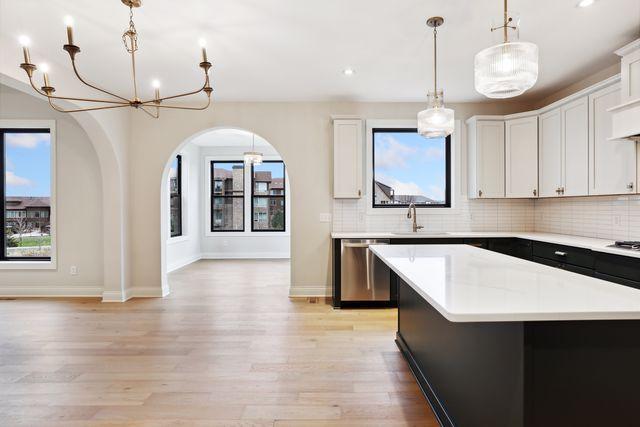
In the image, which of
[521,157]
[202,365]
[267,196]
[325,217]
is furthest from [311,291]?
[267,196]

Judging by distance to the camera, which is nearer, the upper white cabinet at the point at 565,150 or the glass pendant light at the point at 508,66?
the glass pendant light at the point at 508,66

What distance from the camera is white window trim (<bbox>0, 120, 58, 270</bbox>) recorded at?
4.47m

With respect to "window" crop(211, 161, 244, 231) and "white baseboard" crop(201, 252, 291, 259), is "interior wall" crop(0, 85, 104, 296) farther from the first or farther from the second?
"window" crop(211, 161, 244, 231)

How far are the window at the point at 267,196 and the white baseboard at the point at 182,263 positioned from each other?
1.41 m

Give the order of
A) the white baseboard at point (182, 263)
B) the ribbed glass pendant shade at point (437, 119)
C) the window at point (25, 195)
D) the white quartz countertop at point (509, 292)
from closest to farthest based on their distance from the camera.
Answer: the white quartz countertop at point (509, 292)
the ribbed glass pendant shade at point (437, 119)
the window at point (25, 195)
the white baseboard at point (182, 263)

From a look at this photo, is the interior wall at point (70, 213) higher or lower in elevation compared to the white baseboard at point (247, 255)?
higher

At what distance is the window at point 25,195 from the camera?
4715 millimetres

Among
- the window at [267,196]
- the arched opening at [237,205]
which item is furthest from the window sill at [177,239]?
the window at [267,196]

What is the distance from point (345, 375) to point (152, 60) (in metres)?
3.26

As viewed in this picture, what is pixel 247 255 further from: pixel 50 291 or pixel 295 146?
pixel 295 146

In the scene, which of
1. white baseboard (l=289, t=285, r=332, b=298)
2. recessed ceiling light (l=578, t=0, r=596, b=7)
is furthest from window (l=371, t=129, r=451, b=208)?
recessed ceiling light (l=578, t=0, r=596, b=7)

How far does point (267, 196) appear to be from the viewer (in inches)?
319

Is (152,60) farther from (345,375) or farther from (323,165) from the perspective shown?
(345,375)

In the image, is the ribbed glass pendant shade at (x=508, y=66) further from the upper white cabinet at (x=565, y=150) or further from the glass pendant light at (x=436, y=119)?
the upper white cabinet at (x=565, y=150)
